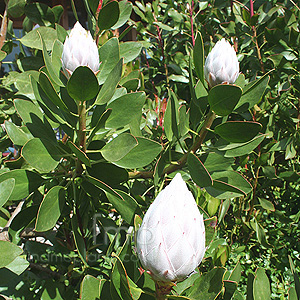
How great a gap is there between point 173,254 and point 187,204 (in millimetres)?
86

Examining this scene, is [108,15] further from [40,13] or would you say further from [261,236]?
[261,236]

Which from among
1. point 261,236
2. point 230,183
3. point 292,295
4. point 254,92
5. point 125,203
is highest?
point 254,92

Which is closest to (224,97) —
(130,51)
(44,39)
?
(130,51)

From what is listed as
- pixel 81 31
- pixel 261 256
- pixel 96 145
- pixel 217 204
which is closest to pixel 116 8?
pixel 81 31

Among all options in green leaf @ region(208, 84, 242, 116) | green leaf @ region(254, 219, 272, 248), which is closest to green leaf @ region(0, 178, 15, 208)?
green leaf @ region(208, 84, 242, 116)

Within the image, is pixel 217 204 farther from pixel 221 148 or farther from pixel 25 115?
pixel 25 115

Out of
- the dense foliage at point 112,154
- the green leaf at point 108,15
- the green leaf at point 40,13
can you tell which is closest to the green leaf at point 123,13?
the dense foliage at point 112,154

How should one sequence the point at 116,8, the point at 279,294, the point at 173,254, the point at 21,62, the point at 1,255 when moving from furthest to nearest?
the point at 279,294
the point at 21,62
the point at 116,8
the point at 1,255
the point at 173,254

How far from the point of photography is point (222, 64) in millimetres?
798

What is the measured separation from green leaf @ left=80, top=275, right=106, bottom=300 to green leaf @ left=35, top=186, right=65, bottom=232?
155 millimetres

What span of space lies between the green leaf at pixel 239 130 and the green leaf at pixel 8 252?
552mm

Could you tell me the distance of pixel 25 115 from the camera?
836mm

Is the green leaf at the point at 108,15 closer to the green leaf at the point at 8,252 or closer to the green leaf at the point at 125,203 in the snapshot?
the green leaf at the point at 125,203

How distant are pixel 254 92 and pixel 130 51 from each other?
46cm
